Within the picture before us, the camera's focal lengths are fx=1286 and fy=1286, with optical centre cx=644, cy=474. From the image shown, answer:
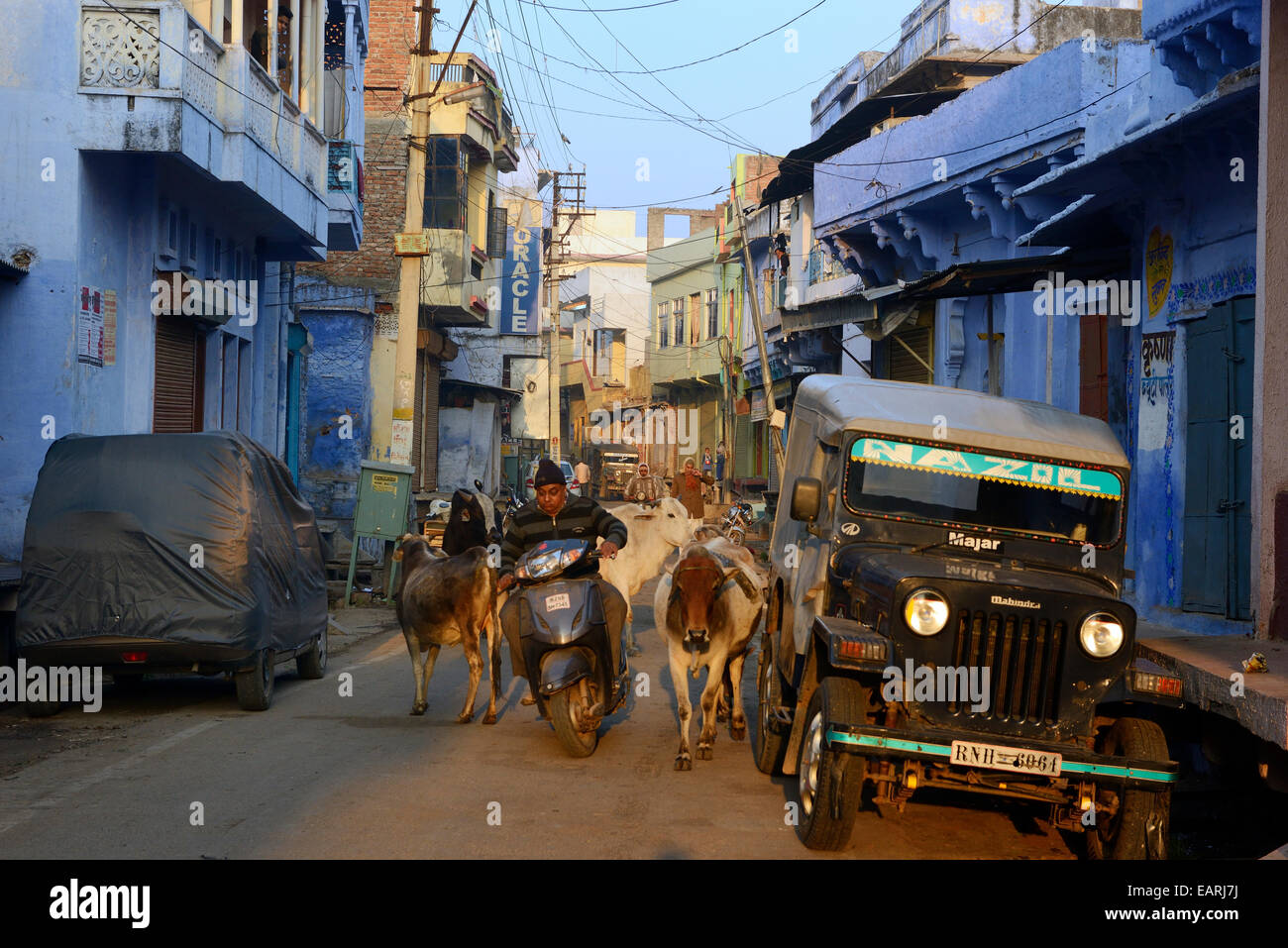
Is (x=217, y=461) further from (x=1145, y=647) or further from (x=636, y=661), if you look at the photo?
(x=1145, y=647)

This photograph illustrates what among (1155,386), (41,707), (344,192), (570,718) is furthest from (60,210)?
(1155,386)

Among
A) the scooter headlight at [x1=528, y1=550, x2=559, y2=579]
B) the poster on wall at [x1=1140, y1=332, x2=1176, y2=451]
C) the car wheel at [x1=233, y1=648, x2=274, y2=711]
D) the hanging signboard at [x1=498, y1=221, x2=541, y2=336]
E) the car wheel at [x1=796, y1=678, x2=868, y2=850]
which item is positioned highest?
the hanging signboard at [x1=498, y1=221, x2=541, y2=336]

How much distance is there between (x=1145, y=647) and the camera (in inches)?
303

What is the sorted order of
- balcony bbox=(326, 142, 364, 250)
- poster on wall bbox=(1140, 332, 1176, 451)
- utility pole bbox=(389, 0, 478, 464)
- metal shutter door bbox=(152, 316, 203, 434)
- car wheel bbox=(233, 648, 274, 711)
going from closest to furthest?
car wheel bbox=(233, 648, 274, 711) < poster on wall bbox=(1140, 332, 1176, 451) < metal shutter door bbox=(152, 316, 203, 434) < utility pole bbox=(389, 0, 478, 464) < balcony bbox=(326, 142, 364, 250)

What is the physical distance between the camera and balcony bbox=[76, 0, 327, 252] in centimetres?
1430

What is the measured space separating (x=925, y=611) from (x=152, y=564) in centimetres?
656

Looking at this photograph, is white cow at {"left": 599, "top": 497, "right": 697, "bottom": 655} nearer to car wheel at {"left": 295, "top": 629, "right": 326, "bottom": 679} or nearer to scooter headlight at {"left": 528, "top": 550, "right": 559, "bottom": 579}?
car wheel at {"left": 295, "top": 629, "right": 326, "bottom": 679}

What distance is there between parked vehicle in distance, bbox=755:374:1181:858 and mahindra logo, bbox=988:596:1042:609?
0.01 m

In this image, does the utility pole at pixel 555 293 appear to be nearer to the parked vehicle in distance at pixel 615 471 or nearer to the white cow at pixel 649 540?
the parked vehicle in distance at pixel 615 471

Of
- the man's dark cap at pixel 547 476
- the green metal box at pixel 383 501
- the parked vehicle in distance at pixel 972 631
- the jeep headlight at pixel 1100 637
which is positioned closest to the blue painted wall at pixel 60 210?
the green metal box at pixel 383 501

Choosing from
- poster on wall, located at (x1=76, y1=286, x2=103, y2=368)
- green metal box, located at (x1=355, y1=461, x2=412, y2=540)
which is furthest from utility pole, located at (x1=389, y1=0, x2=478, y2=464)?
poster on wall, located at (x1=76, y1=286, x2=103, y2=368)

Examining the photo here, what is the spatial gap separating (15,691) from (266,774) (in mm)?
3813

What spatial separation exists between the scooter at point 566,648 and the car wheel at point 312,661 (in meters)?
4.20
